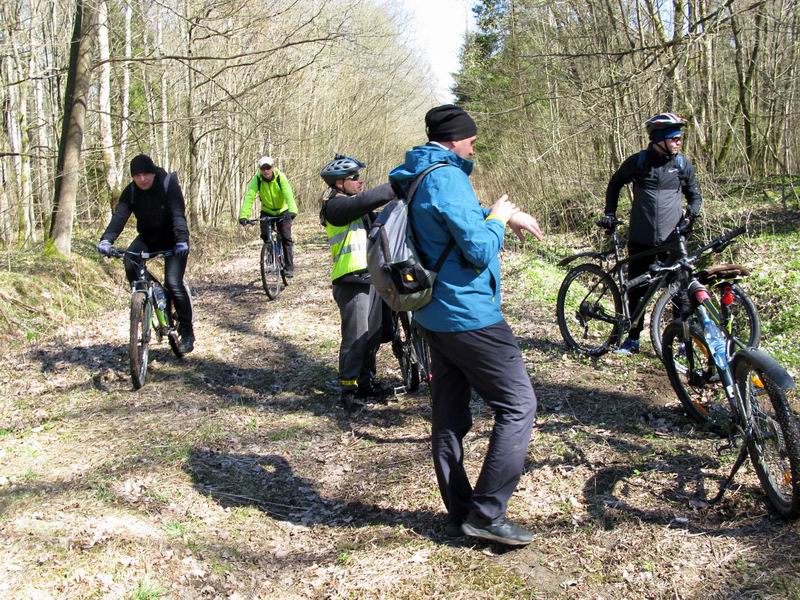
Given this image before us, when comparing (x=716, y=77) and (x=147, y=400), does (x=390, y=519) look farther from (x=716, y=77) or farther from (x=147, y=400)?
(x=716, y=77)

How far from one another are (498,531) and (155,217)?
4.86 metres

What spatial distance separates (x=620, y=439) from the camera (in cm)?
471

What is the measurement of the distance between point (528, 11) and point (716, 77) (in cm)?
430

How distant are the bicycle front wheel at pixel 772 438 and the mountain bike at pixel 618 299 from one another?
145cm

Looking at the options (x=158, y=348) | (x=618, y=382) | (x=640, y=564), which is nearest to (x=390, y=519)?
(x=640, y=564)

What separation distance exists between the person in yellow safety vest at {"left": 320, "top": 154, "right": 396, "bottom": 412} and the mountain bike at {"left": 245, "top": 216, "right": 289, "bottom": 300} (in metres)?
4.79

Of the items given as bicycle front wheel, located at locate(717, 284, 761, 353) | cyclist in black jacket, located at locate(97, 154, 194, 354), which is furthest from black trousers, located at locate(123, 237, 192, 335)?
bicycle front wheel, located at locate(717, 284, 761, 353)

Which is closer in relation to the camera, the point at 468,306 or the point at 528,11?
the point at 468,306

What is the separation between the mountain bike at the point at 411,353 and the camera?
5.72 m

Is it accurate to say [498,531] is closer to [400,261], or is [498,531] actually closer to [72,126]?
[400,261]

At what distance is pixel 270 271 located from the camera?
10.4 metres

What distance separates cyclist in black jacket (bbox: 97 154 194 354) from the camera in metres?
6.57

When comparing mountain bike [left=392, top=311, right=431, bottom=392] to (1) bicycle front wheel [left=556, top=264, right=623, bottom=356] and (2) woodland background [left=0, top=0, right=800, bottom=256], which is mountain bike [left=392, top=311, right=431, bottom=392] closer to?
(1) bicycle front wheel [left=556, top=264, right=623, bottom=356]

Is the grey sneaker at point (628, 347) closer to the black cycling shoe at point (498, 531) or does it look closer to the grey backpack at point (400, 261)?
the black cycling shoe at point (498, 531)
